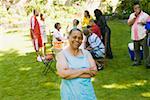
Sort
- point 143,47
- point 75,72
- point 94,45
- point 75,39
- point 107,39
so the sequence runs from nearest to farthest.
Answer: point 75,72 → point 75,39 → point 94,45 → point 143,47 → point 107,39

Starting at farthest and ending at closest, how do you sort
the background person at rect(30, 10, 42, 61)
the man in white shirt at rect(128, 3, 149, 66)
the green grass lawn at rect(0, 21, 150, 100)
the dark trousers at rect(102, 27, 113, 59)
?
the background person at rect(30, 10, 42, 61), the dark trousers at rect(102, 27, 113, 59), the man in white shirt at rect(128, 3, 149, 66), the green grass lawn at rect(0, 21, 150, 100)

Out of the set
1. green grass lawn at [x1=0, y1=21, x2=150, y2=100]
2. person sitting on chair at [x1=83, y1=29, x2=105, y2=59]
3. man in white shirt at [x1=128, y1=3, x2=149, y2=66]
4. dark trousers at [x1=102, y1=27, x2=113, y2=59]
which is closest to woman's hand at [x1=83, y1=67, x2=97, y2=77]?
green grass lawn at [x1=0, y1=21, x2=150, y2=100]

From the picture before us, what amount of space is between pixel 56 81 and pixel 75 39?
494 cm

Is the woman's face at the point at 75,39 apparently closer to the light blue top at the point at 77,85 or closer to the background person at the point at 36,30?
the light blue top at the point at 77,85

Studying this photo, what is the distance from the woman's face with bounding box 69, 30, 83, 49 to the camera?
4.56 m

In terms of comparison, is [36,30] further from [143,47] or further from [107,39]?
[143,47]

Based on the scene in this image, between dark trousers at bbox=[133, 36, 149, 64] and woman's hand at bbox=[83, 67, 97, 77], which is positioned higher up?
woman's hand at bbox=[83, 67, 97, 77]

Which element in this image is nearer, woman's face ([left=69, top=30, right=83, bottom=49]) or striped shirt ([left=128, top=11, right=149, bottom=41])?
woman's face ([left=69, top=30, right=83, bottom=49])

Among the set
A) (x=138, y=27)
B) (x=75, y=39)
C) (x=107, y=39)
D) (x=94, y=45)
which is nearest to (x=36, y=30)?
(x=107, y=39)

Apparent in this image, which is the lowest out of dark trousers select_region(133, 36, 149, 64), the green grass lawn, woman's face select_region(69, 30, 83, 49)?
the green grass lawn

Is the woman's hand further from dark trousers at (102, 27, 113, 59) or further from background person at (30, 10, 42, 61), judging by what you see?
background person at (30, 10, 42, 61)

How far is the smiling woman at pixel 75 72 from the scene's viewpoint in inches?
176

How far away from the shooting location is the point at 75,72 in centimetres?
444

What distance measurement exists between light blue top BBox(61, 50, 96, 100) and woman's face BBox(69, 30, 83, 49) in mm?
121
